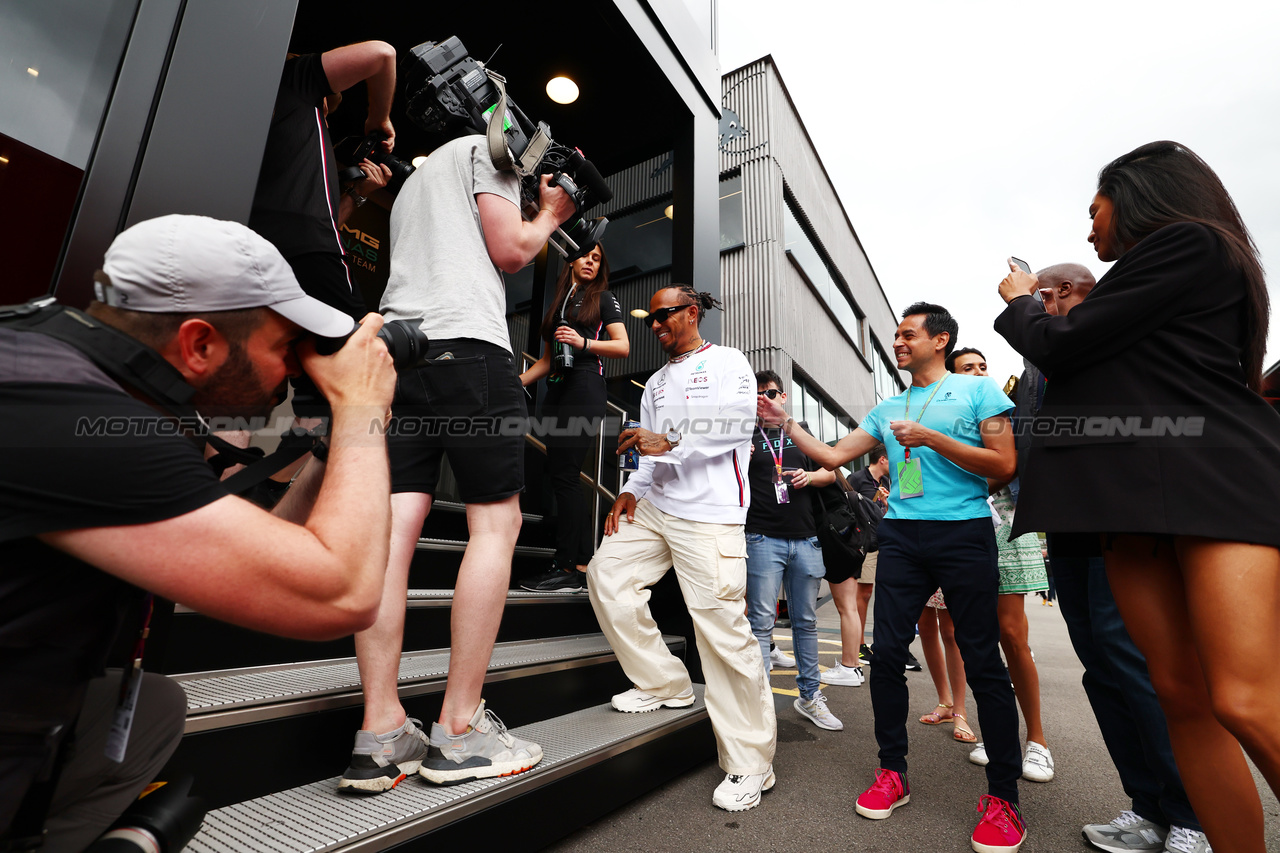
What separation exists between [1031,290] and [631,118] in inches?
125

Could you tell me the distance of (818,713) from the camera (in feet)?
11.2

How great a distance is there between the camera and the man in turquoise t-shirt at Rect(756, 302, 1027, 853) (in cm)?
210

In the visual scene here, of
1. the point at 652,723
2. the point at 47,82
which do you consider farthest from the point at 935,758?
the point at 47,82

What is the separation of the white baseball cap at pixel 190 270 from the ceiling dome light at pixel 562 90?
3592 mm

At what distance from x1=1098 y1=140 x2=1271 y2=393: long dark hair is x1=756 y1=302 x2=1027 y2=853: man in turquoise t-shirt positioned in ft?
2.77

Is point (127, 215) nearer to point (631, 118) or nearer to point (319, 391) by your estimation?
point (319, 391)

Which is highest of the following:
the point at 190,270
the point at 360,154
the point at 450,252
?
the point at 360,154

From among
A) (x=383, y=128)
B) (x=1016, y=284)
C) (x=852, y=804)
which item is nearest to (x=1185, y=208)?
(x=1016, y=284)

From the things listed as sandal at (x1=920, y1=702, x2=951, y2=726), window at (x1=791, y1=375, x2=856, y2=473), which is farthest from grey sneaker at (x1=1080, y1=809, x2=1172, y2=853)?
window at (x1=791, y1=375, x2=856, y2=473)

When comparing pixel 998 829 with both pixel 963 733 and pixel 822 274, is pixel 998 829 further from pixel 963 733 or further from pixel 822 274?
pixel 822 274

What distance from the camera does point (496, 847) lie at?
4.92 feet

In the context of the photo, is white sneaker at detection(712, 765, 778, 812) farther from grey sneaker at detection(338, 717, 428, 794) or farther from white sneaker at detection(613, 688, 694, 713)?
grey sneaker at detection(338, 717, 428, 794)

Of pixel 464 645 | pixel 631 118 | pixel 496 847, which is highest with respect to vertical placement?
pixel 631 118

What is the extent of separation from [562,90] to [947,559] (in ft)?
11.8
